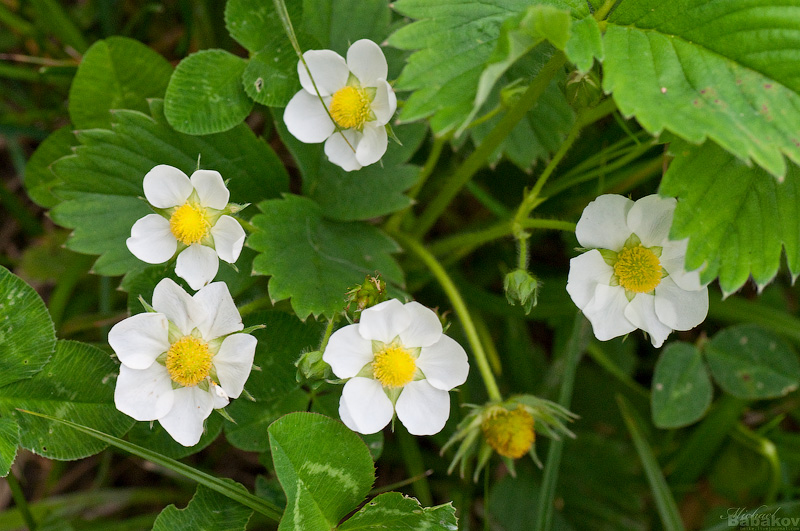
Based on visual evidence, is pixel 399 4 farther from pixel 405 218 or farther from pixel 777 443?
pixel 777 443

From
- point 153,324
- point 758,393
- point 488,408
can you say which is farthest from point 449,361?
point 758,393

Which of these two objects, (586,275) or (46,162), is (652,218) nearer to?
(586,275)

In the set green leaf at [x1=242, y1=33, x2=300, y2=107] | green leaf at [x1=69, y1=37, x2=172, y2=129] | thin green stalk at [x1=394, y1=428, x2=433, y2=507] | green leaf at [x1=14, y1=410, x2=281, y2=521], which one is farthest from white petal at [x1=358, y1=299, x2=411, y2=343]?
green leaf at [x1=69, y1=37, x2=172, y2=129]

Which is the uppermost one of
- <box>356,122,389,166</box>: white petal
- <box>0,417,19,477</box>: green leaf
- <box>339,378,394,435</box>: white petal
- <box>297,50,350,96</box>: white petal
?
<box>297,50,350,96</box>: white petal

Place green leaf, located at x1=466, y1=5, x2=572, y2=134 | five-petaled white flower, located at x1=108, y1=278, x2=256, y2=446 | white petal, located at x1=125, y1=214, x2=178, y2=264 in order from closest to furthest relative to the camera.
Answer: green leaf, located at x1=466, y1=5, x2=572, y2=134 < five-petaled white flower, located at x1=108, y1=278, x2=256, y2=446 < white petal, located at x1=125, y1=214, x2=178, y2=264

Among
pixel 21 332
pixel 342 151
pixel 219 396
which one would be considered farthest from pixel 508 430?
pixel 21 332

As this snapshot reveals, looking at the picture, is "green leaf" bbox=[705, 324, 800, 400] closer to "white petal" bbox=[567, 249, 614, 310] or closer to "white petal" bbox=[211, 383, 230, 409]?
"white petal" bbox=[567, 249, 614, 310]

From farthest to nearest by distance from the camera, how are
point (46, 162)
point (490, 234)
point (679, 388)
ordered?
point (679, 388), point (46, 162), point (490, 234)
